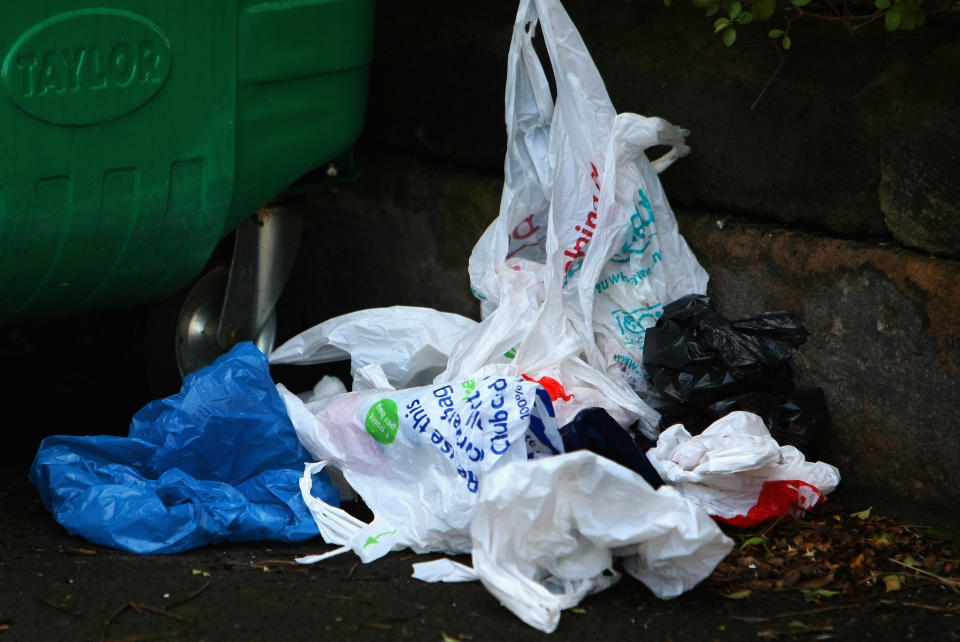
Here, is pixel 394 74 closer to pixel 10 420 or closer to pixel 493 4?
pixel 493 4

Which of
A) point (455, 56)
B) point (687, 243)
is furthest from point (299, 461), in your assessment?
point (455, 56)

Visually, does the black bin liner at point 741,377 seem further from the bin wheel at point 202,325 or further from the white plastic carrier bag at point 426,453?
the bin wheel at point 202,325

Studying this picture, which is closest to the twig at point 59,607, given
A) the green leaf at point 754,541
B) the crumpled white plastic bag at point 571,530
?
the crumpled white plastic bag at point 571,530

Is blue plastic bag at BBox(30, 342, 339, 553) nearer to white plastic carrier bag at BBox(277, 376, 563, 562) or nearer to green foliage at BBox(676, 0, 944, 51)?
white plastic carrier bag at BBox(277, 376, 563, 562)

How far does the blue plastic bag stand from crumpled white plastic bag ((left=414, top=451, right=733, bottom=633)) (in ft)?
1.85

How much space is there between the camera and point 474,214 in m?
3.38

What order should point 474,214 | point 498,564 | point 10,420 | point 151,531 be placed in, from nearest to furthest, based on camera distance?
point 498,564 < point 151,531 < point 10,420 < point 474,214

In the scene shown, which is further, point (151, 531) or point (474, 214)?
point (474, 214)

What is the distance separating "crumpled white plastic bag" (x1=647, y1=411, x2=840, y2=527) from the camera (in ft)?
7.75

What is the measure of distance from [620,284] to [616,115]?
419 mm

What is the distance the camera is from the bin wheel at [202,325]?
306 centimetres

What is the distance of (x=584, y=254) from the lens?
2865 millimetres

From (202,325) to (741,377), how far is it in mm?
1444

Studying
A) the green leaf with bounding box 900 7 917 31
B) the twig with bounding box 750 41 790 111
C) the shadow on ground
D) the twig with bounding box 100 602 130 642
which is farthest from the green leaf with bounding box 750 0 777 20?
the twig with bounding box 100 602 130 642
